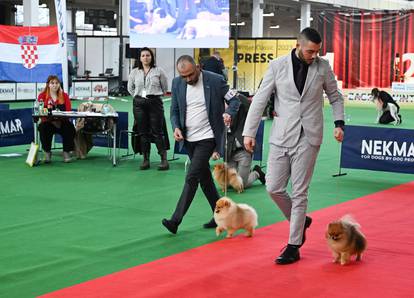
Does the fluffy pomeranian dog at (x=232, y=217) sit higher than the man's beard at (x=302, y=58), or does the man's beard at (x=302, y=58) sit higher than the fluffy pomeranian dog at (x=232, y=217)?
the man's beard at (x=302, y=58)

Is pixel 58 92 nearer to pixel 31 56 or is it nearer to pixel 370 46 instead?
pixel 31 56

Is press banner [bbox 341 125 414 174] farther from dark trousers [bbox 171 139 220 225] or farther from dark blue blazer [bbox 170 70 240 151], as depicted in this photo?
dark trousers [bbox 171 139 220 225]

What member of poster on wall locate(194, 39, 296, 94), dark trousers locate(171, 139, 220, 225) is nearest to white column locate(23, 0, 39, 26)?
poster on wall locate(194, 39, 296, 94)

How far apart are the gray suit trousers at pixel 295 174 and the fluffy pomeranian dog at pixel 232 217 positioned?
82 centimetres

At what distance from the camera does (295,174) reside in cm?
533

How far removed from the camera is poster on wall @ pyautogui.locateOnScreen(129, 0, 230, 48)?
16438 millimetres

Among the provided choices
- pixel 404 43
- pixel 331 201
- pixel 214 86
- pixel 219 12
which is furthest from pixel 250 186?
pixel 404 43

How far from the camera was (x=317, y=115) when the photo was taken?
5.30 meters

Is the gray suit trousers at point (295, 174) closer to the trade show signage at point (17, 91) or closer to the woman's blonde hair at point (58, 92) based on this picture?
the woman's blonde hair at point (58, 92)

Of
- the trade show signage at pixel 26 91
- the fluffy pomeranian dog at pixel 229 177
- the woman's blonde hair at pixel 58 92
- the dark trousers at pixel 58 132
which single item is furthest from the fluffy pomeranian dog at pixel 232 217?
the trade show signage at pixel 26 91

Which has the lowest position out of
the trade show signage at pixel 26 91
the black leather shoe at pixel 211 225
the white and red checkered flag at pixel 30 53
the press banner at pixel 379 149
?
the black leather shoe at pixel 211 225

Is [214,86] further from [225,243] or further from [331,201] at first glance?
[331,201]

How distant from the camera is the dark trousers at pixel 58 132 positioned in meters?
11.1

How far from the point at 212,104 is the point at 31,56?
7.16 m
